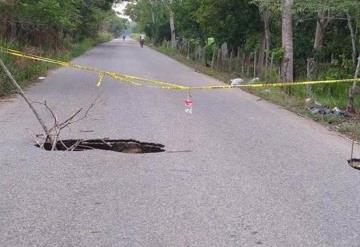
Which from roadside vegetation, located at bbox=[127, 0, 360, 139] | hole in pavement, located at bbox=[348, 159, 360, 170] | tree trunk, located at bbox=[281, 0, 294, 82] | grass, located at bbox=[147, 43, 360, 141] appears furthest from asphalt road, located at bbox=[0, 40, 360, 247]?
tree trunk, located at bbox=[281, 0, 294, 82]

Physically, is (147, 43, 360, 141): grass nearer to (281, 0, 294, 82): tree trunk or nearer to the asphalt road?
the asphalt road

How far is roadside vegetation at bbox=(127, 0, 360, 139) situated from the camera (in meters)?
13.4

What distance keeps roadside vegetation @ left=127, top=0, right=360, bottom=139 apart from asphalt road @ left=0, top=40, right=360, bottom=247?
2.49 meters

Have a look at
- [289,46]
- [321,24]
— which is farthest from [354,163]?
[321,24]

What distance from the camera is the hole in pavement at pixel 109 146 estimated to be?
25.4 ft

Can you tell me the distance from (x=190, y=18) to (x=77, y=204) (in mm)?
25087

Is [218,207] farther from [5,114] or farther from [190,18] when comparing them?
[190,18]

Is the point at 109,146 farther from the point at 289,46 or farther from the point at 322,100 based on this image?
the point at 289,46

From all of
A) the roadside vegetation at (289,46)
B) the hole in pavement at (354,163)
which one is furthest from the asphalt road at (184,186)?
the roadside vegetation at (289,46)

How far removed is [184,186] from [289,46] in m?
11.9

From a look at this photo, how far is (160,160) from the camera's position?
7.12m

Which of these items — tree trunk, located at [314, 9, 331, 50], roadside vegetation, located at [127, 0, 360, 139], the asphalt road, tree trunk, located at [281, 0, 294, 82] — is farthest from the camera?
tree trunk, located at [314, 9, 331, 50]

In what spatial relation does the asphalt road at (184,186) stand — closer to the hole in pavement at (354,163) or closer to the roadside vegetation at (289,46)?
the hole in pavement at (354,163)

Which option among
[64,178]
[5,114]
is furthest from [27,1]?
[64,178]
